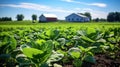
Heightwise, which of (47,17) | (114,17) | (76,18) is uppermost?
(47,17)

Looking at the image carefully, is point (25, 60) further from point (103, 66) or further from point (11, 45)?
point (103, 66)

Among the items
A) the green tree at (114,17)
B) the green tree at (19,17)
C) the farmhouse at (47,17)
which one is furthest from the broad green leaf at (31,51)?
the green tree at (19,17)

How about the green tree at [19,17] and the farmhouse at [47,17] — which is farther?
the green tree at [19,17]

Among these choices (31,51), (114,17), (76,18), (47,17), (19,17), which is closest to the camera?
(31,51)

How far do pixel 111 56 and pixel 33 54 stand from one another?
8.09 feet

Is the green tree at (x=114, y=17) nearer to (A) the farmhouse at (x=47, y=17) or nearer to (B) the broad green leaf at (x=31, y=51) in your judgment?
(A) the farmhouse at (x=47, y=17)

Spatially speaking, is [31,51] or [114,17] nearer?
[31,51]

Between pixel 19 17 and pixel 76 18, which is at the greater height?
pixel 19 17

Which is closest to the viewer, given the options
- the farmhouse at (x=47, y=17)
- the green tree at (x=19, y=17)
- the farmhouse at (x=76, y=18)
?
the farmhouse at (x=47, y=17)

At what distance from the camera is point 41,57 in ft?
7.68

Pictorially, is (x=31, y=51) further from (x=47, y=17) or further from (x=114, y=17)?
(x=47, y=17)

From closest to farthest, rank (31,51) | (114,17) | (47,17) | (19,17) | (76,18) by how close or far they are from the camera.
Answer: (31,51), (114,17), (47,17), (76,18), (19,17)

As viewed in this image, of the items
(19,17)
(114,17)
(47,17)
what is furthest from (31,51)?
(19,17)

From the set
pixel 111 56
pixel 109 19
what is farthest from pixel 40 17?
pixel 111 56
